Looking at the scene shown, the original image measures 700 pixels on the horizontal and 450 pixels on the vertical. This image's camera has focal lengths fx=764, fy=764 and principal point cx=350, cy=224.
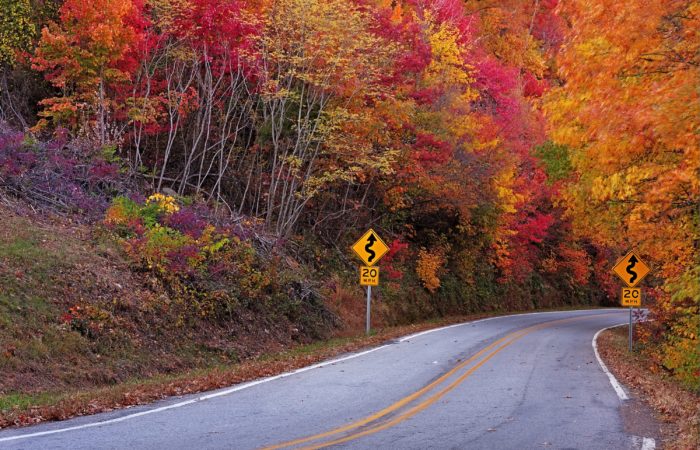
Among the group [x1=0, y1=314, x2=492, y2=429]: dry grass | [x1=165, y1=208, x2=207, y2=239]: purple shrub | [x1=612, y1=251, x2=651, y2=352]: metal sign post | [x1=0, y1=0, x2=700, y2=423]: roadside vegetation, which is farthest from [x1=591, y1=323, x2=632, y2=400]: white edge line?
[x1=165, y1=208, x2=207, y2=239]: purple shrub

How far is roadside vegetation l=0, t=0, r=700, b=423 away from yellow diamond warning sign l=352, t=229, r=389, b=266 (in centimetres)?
181

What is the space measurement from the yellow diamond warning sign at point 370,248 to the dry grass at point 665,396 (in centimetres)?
710

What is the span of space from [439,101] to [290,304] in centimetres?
1260

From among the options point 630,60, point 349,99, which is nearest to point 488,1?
point 349,99

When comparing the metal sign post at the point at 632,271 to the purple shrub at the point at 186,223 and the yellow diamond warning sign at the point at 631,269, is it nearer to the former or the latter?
the yellow diamond warning sign at the point at 631,269

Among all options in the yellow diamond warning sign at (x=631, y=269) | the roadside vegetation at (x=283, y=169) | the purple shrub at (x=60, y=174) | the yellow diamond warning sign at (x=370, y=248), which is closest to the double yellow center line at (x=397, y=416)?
the roadside vegetation at (x=283, y=169)

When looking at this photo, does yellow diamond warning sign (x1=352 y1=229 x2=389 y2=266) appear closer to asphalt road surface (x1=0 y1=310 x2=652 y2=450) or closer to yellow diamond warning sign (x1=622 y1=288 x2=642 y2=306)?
asphalt road surface (x1=0 y1=310 x2=652 y2=450)

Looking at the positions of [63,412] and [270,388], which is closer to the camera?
[63,412]

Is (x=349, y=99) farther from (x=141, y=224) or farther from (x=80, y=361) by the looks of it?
(x=80, y=361)

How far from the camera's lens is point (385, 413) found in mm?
10312

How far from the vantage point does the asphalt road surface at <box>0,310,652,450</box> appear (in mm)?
8328

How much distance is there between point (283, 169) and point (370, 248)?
4.14 metres

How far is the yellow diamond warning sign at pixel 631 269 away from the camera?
23.5 metres

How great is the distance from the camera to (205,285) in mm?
18328
